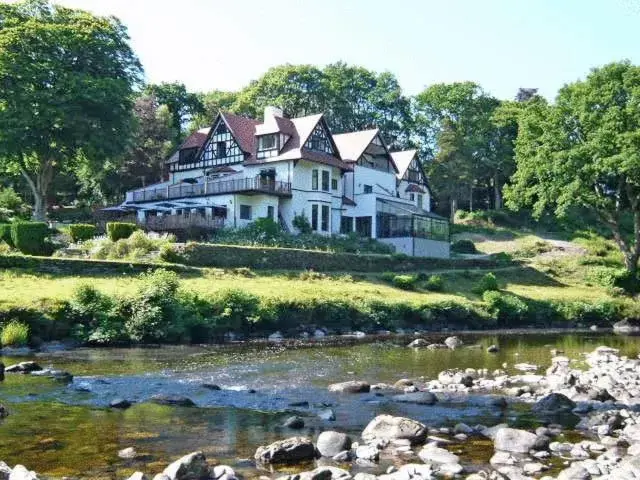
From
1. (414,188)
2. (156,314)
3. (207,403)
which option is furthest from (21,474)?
(414,188)

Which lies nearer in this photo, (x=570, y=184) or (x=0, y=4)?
(x=570, y=184)

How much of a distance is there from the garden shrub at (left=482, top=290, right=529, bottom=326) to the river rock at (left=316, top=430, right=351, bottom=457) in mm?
32775

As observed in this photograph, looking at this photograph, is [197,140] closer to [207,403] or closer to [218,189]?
[218,189]

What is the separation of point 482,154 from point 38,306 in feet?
223

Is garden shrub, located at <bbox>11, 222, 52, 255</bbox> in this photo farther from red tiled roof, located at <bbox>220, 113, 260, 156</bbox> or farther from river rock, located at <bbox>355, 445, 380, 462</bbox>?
river rock, located at <bbox>355, 445, 380, 462</bbox>

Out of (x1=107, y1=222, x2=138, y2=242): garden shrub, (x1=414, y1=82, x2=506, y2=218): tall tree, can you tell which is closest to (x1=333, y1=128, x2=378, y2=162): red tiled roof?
(x1=414, y1=82, x2=506, y2=218): tall tree

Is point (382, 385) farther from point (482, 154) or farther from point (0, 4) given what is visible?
point (482, 154)

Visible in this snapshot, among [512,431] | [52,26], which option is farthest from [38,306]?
[52,26]

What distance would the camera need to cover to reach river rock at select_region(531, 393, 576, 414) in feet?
54.4

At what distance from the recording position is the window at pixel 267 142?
196 feet

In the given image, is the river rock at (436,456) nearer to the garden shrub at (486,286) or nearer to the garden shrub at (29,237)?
the garden shrub at (29,237)

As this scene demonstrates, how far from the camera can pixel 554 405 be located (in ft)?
54.8

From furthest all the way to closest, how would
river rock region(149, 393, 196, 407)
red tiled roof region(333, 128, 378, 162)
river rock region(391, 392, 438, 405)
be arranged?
red tiled roof region(333, 128, 378, 162)
river rock region(391, 392, 438, 405)
river rock region(149, 393, 196, 407)

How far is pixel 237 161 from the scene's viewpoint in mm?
60938
